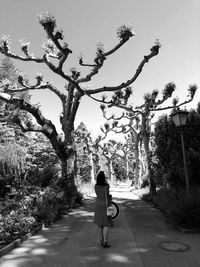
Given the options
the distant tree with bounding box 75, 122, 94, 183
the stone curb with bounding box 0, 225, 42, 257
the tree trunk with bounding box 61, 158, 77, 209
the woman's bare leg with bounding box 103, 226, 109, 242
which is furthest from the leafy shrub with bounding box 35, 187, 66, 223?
the distant tree with bounding box 75, 122, 94, 183

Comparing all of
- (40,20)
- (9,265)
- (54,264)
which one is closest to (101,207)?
(54,264)

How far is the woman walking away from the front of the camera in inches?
246

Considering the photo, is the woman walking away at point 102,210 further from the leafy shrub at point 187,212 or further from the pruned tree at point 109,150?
the pruned tree at point 109,150

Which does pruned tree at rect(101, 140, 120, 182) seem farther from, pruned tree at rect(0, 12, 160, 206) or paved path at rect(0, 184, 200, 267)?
paved path at rect(0, 184, 200, 267)

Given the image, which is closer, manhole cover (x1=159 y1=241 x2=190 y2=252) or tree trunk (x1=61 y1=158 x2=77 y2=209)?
manhole cover (x1=159 y1=241 x2=190 y2=252)

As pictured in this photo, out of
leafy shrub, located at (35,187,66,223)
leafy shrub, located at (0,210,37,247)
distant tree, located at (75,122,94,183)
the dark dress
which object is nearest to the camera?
the dark dress

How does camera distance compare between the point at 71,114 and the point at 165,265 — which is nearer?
the point at 165,265

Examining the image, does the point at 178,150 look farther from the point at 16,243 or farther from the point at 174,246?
the point at 16,243

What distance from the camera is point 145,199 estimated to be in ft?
53.4

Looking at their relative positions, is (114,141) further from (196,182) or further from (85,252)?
(85,252)

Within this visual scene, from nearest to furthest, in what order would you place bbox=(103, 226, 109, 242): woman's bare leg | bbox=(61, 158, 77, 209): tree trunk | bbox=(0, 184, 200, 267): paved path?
bbox=(0, 184, 200, 267): paved path
bbox=(103, 226, 109, 242): woman's bare leg
bbox=(61, 158, 77, 209): tree trunk

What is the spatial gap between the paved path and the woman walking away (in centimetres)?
29

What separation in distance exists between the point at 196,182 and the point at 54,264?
11020mm

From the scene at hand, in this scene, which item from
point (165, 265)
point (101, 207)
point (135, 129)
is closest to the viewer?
point (165, 265)
